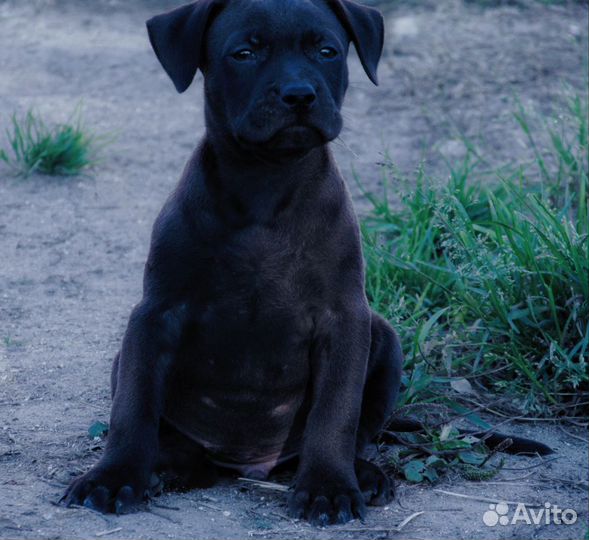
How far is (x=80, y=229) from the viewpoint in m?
5.75

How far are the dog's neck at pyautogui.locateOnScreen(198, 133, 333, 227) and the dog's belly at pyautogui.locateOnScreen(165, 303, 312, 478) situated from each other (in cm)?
30

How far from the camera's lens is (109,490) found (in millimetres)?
3137

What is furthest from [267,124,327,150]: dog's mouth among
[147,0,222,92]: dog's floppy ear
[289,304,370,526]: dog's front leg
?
[289,304,370,526]: dog's front leg

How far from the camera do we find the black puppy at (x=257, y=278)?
3.21 m

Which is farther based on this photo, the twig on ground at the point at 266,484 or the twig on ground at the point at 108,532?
Result: the twig on ground at the point at 266,484

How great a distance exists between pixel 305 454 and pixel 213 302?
0.51 meters

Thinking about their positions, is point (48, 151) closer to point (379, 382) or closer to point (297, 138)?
point (379, 382)

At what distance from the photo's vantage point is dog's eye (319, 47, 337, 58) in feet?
10.9

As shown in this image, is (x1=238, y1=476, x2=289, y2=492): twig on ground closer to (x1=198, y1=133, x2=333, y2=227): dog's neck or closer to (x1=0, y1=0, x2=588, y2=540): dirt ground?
(x1=0, y1=0, x2=588, y2=540): dirt ground

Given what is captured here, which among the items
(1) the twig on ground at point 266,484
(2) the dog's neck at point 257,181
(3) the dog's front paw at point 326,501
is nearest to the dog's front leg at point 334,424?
(3) the dog's front paw at point 326,501

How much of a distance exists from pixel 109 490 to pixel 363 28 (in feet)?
5.24

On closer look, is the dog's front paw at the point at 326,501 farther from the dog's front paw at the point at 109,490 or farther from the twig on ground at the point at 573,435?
the twig on ground at the point at 573,435

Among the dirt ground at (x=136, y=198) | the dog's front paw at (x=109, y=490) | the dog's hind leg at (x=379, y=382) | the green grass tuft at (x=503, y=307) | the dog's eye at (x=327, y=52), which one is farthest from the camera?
the green grass tuft at (x=503, y=307)

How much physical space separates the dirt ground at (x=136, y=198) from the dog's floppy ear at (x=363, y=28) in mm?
321
